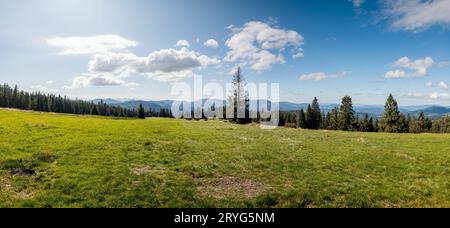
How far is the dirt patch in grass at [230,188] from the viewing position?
16.0m

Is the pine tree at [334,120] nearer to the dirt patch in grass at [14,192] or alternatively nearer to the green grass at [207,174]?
the green grass at [207,174]

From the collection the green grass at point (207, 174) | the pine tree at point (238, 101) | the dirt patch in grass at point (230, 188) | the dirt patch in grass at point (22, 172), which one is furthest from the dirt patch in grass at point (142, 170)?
the pine tree at point (238, 101)

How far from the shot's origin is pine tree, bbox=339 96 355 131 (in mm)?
110875

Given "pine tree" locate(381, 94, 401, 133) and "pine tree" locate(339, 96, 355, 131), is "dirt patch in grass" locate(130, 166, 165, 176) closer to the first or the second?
"pine tree" locate(381, 94, 401, 133)

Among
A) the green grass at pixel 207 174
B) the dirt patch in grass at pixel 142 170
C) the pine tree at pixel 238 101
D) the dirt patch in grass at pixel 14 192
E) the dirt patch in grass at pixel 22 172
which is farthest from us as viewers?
the pine tree at pixel 238 101

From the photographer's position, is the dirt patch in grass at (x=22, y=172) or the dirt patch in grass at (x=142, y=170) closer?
the dirt patch in grass at (x=22, y=172)

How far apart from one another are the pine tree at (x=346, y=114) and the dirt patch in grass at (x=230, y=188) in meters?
102

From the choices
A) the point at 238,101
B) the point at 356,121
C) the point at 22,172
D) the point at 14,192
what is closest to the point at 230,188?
the point at 14,192

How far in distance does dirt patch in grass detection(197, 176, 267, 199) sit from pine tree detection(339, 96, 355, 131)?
10237 cm

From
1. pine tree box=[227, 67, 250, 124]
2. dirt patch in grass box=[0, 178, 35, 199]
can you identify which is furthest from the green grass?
pine tree box=[227, 67, 250, 124]

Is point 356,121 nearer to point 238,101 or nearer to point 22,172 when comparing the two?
point 238,101

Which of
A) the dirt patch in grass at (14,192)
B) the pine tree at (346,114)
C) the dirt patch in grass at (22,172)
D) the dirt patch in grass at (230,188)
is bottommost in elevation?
the dirt patch in grass at (230,188)

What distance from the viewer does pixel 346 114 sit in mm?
111312
